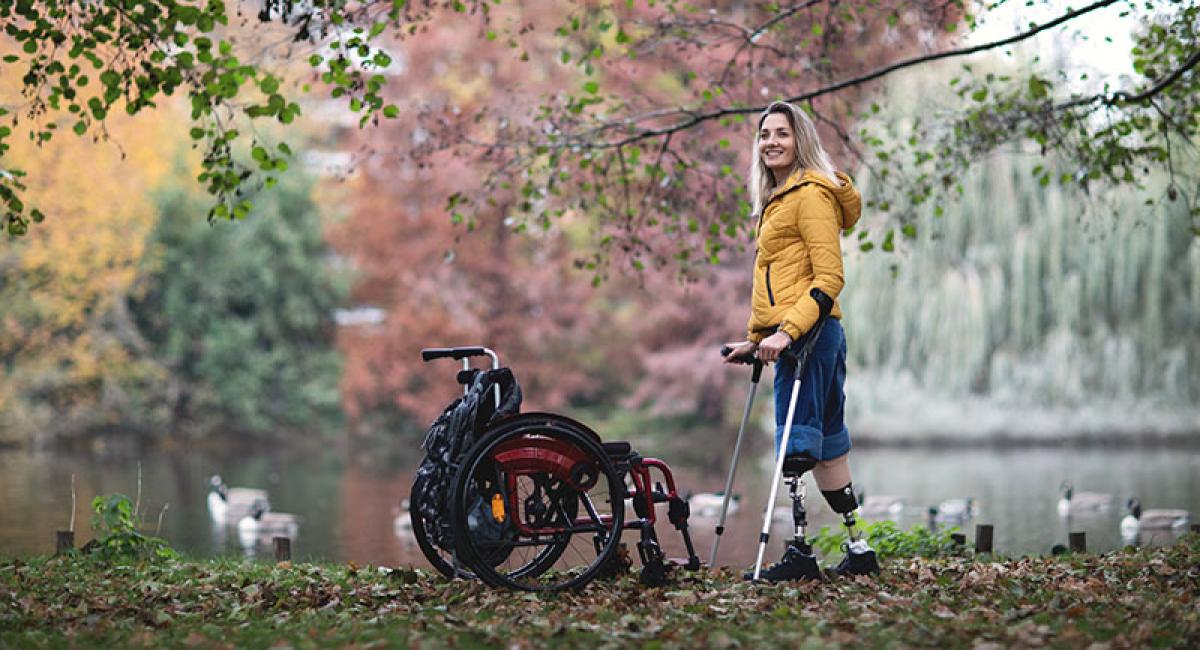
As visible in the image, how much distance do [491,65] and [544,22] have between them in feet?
5.31

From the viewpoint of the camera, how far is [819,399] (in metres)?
6.02

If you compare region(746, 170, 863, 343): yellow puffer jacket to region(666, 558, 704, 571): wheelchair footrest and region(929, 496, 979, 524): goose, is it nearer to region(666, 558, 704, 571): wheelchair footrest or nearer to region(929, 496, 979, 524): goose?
region(666, 558, 704, 571): wheelchair footrest

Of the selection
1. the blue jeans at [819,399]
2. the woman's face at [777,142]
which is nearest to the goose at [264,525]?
the blue jeans at [819,399]

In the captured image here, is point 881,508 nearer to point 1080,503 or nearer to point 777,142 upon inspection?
point 1080,503

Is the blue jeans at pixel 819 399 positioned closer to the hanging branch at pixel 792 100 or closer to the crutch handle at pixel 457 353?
the crutch handle at pixel 457 353

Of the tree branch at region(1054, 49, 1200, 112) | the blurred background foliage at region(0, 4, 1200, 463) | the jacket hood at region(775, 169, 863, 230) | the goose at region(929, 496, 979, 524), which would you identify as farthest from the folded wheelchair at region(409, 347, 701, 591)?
the blurred background foliage at region(0, 4, 1200, 463)

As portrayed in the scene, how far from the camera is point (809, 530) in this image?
43.6ft

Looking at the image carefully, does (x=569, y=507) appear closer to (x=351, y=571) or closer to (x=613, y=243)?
(x=351, y=571)

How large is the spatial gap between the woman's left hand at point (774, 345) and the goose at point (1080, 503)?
10.6 metres

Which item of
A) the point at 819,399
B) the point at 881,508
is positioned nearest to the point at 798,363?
the point at 819,399

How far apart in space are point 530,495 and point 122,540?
362 cm

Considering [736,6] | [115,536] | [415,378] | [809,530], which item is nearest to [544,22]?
[736,6]

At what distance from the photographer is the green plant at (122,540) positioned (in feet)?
26.4

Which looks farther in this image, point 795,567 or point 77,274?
point 77,274
